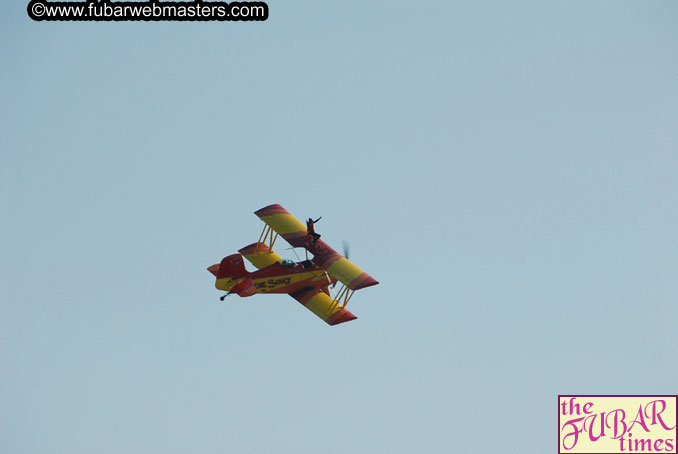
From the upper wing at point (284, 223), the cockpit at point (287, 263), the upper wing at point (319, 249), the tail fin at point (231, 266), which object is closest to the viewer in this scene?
the upper wing at point (319, 249)

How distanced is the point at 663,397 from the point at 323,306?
23320 millimetres

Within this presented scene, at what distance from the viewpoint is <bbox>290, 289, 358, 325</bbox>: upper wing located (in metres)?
89.2

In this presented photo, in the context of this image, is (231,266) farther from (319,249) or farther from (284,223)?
(284,223)

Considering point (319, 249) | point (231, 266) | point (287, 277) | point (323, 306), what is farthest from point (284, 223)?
point (323, 306)

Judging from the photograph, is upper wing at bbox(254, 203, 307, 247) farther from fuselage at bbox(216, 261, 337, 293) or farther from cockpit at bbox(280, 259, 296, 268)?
fuselage at bbox(216, 261, 337, 293)

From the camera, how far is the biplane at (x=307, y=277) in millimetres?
89500

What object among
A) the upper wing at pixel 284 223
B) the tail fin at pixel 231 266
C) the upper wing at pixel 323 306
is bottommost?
the upper wing at pixel 323 306

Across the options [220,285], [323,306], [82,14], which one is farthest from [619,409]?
[82,14]

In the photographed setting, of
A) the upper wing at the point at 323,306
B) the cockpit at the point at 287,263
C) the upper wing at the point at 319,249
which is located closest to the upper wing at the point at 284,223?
the upper wing at the point at 319,249

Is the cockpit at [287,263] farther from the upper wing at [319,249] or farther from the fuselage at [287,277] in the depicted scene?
the upper wing at [319,249]

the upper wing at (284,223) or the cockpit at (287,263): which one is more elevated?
the upper wing at (284,223)

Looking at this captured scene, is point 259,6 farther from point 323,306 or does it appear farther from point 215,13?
point 323,306

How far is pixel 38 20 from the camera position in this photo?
278 ft

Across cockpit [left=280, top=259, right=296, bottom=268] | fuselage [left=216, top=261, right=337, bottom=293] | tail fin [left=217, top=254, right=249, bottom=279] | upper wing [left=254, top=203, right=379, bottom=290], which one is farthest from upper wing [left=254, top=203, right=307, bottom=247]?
tail fin [left=217, top=254, right=249, bottom=279]
